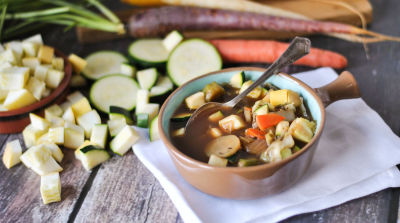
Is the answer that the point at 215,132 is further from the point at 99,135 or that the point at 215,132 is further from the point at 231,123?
the point at 99,135

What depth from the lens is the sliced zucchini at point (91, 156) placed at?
6.37 feet

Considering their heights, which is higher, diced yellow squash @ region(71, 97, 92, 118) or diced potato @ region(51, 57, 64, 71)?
diced potato @ region(51, 57, 64, 71)

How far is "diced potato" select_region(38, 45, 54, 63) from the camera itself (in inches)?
94.7

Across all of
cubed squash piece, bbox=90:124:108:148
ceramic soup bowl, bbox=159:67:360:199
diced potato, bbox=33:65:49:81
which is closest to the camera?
ceramic soup bowl, bbox=159:67:360:199

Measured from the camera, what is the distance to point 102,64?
2664 millimetres

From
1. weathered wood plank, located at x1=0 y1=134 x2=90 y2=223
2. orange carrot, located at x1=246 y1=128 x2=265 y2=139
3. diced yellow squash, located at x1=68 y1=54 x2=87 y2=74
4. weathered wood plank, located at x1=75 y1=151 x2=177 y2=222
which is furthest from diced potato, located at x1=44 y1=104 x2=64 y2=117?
orange carrot, located at x1=246 y1=128 x2=265 y2=139

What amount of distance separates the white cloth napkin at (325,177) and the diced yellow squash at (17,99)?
661 millimetres

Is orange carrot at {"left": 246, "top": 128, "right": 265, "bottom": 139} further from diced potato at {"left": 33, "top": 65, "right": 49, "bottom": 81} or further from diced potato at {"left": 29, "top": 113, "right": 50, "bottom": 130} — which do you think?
diced potato at {"left": 33, "top": 65, "right": 49, "bottom": 81}

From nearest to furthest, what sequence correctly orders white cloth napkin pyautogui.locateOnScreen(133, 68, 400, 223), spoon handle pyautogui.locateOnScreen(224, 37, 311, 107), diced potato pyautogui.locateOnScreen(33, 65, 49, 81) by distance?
white cloth napkin pyautogui.locateOnScreen(133, 68, 400, 223), spoon handle pyautogui.locateOnScreen(224, 37, 311, 107), diced potato pyautogui.locateOnScreen(33, 65, 49, 81)

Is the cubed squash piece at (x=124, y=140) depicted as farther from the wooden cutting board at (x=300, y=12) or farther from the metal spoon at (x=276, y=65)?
the wooden cutting board at (x=300, y=12)

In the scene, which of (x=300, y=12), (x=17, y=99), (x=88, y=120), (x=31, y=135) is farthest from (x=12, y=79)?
(x=300, y=12)

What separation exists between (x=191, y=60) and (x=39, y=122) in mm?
900

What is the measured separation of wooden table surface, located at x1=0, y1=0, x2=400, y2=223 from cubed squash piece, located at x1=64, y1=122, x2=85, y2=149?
0.04 metres

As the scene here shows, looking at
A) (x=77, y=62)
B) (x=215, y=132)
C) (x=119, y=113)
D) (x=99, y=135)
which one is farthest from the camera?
(x=77, y=62)
